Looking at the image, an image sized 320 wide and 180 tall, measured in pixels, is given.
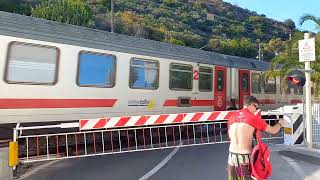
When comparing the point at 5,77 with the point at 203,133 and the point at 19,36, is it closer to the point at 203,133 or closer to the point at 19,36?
the point at 19,36

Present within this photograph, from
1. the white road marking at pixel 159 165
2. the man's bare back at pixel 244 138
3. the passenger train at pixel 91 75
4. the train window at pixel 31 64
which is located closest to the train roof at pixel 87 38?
the passenger train at pixel 91 75

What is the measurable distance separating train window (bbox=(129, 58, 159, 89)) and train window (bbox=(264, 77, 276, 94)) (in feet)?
25.9

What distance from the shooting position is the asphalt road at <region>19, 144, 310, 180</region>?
9000mm

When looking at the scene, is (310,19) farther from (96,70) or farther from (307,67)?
(96,70)

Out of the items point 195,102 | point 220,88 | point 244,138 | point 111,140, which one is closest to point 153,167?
point 111,140

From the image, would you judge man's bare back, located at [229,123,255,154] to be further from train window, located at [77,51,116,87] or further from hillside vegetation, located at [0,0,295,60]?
hillside vegetation, located at [0,0,295,60]

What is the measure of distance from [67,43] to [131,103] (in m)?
2.80

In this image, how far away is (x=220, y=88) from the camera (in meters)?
17.5

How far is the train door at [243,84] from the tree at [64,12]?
2981 centimetres

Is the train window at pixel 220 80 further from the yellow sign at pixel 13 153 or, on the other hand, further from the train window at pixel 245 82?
the yellow sign at pixel 13 153

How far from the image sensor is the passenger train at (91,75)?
10391 mm

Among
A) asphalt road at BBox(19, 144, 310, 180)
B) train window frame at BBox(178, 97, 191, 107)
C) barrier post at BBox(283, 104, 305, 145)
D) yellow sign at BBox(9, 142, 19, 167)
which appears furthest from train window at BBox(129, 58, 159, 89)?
yellow sign at BBox(9, 142, 19, 167)

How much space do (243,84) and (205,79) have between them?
10.8 ft

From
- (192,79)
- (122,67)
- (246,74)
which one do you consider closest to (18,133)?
(122,67)
